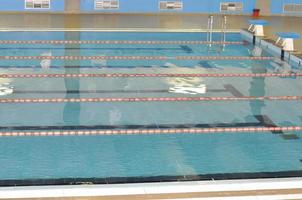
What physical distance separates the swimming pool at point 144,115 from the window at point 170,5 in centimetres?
623

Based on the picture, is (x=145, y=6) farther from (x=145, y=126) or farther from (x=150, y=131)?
(x=150, y=131)

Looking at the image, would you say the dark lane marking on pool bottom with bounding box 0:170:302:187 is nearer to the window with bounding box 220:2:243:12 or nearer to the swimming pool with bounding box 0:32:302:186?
the swimming pool with bounding box 0:32:302:186

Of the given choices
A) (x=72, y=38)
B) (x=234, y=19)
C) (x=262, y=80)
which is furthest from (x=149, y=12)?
(x=262, y=80)

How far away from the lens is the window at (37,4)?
51.0 feet

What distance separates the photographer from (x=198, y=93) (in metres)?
6.93

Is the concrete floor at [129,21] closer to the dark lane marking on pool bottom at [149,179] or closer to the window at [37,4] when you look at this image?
the window at [37,4]

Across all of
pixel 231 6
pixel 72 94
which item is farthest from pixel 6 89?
pixel 231 6

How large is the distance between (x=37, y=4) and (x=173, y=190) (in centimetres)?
1291

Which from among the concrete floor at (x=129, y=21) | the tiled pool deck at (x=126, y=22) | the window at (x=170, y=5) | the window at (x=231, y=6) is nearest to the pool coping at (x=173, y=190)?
the tiled pool deck at (x=126, y=22)

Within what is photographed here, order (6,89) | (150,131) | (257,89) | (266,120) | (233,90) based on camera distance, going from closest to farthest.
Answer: (150,131), (266,120), (6,89), (233,90), (257,89)

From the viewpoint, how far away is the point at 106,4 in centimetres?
1595

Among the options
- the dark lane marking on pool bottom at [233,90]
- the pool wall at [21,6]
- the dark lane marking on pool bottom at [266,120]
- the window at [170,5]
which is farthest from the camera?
the window at [170,5]

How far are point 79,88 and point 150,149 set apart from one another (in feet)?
8.14

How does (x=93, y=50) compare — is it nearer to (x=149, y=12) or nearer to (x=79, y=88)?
(x=79, y=88)
